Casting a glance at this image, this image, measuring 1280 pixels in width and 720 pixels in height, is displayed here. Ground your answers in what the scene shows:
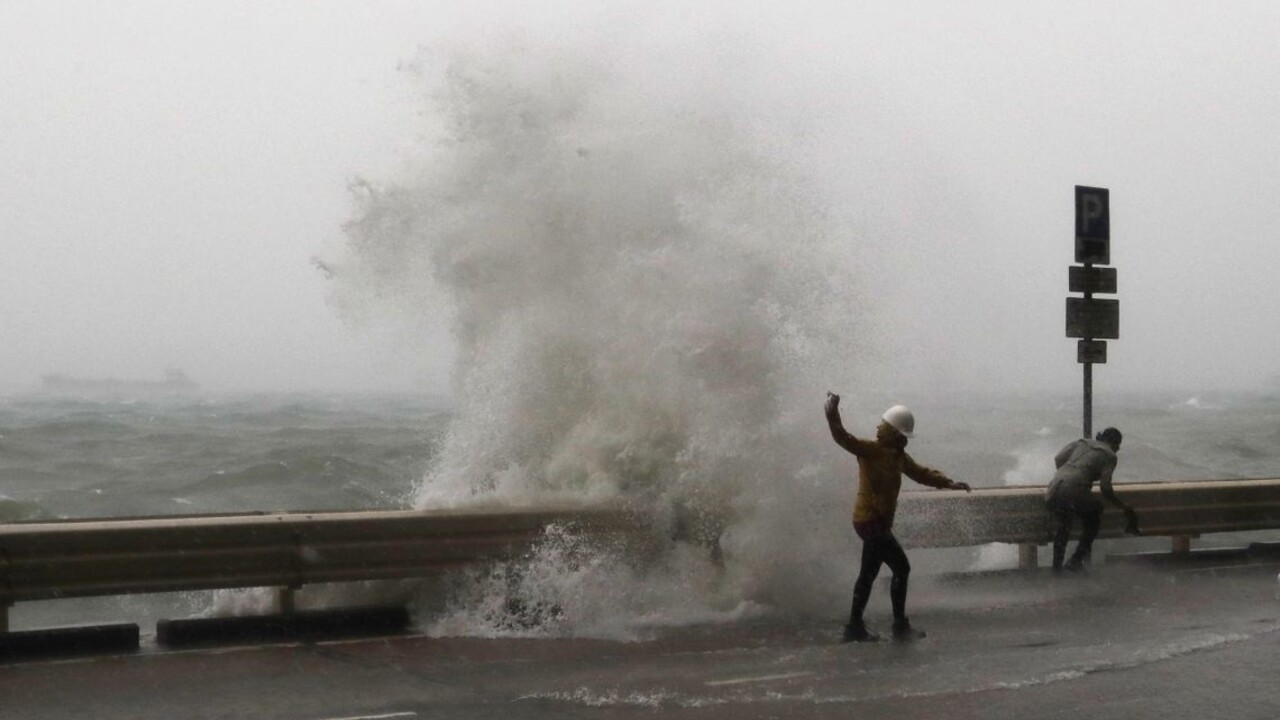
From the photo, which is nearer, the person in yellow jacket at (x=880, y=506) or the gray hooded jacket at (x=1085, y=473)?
the person in yellow jacket at (x=880, y=506)

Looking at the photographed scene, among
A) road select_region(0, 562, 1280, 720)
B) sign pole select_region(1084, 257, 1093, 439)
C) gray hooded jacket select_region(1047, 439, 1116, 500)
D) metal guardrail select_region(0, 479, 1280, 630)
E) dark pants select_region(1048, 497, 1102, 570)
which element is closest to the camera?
road select_region(0, 562, 1280, 720)

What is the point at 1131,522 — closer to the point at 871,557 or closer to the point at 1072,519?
the point at 1072,519

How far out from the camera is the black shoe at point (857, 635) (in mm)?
9750

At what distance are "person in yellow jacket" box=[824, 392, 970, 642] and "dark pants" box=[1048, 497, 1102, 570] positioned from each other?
143 inches

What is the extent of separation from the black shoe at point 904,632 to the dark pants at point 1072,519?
12.2 feet

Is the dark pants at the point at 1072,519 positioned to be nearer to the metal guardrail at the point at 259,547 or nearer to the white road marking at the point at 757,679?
the metal guardrail at the point at 259,547

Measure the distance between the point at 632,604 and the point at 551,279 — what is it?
4588 millimetres

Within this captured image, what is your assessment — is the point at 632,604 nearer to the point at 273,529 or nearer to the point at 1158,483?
the point at 273,529

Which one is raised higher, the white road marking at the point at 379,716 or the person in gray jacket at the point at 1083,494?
the person in gray jacket at the point at 1083,494

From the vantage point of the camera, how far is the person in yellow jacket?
9.80m

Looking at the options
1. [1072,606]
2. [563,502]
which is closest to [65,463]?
[563,502]

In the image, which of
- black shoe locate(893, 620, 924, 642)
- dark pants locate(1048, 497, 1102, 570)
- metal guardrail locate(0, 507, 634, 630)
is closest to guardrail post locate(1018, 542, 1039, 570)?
dark pants locate(1048, 497, 1102, 570)

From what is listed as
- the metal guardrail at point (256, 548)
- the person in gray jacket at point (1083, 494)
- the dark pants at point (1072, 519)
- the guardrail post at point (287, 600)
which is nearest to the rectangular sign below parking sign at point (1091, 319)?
the person in gray jacket at point (1083, 494)

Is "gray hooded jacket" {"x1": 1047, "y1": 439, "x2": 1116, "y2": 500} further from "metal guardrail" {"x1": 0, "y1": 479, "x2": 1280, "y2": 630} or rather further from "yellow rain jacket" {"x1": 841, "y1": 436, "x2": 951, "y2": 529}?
"metal guardrail" {"x1": 0, "y1": 479, "x2": 1280, "y2": 630}
